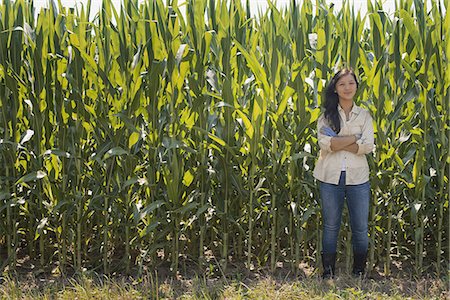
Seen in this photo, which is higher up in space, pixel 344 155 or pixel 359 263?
pixel 344 155

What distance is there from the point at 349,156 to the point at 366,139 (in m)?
0.16

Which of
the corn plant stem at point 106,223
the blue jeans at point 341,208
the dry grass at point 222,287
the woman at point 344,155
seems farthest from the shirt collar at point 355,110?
the corn plant stem at point 106,223

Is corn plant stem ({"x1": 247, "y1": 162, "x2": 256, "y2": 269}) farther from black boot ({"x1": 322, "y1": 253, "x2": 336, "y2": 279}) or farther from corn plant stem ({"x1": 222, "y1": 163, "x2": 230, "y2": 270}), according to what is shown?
black boot ({"x1": 322, "y1": 253, "x2": 336, "y2": 279})

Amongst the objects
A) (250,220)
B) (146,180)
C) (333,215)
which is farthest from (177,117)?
(333,215)

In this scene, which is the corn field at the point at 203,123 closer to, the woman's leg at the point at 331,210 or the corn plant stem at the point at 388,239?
the corn plant stem at the point at 388,239

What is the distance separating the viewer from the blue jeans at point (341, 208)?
4.14 meters

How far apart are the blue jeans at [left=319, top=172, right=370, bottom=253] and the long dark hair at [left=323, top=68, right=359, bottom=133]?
0.32 meters

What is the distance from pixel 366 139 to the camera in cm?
401

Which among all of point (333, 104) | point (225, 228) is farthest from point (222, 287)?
point (333, 104)

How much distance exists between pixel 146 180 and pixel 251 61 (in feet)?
3.46

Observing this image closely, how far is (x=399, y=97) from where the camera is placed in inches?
171

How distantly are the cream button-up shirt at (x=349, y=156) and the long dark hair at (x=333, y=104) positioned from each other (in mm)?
40

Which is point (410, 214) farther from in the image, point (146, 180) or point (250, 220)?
point (146, 180)

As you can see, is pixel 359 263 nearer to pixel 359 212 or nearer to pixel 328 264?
pixel 328 264
